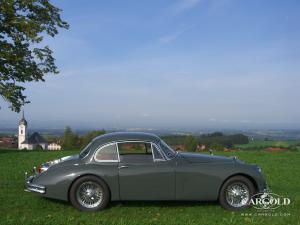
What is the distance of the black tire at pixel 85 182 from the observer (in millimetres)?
7387

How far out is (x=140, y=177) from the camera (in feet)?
24.5

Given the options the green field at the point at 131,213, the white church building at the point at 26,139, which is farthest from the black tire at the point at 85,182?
the white church building at the point at 26,139

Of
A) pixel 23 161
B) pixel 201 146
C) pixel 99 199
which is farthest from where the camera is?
pixel 201 146

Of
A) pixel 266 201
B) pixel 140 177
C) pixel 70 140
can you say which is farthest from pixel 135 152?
pixel 70 140

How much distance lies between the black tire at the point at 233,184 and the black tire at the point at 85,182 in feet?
Result: 6.91

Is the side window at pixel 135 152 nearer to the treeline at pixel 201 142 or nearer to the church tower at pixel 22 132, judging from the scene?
the treeline at pixel 201 142

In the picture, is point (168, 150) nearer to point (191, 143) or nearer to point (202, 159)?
point (202, 159)

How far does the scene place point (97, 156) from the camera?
25.2 ft

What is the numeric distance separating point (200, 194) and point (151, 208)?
0.94m

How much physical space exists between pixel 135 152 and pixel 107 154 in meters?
0.55

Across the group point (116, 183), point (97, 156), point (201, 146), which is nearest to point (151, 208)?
point (116, 183)

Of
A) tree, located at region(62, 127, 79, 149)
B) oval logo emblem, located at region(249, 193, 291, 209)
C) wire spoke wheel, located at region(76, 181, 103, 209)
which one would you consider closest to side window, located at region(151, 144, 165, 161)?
wire spoke wheel, located at region(76, 181, 103, 209)

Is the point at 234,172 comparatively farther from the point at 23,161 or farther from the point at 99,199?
the point at 23,161

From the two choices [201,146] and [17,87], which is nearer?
[17,87]
